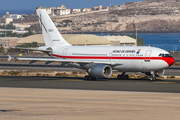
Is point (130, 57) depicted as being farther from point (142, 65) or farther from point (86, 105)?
point (86, 105)

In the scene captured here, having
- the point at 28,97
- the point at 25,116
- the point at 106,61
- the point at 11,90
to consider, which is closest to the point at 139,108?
the point at 25,116

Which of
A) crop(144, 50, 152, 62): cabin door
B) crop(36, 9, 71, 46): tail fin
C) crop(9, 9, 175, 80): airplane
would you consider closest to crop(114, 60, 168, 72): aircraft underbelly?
crop(9, 9, 175, 80): airplane

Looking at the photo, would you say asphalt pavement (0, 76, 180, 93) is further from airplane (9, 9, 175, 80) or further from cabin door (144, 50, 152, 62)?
cabin door (144, 50, 152, 62)

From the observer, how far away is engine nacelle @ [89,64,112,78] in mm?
40719

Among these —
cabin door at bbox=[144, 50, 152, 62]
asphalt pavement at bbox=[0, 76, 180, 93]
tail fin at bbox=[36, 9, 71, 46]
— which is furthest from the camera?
tail fin at bbox=[36, 9, 71, 46]

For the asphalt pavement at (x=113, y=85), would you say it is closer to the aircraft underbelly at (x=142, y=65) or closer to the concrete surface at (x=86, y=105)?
the aircraft underbelly at (x=142, y=65)

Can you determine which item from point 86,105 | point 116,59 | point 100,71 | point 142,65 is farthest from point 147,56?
point 86,105

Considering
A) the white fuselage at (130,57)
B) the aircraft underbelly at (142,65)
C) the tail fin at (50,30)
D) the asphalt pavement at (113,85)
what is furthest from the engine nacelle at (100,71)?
the tail fin at (50,30)

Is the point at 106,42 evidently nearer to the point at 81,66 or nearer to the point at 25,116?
the point at 81,66

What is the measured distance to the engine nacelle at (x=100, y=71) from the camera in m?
40.7

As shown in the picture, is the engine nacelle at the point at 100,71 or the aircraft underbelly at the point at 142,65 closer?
the aircraft underbelly at the point at 142,65

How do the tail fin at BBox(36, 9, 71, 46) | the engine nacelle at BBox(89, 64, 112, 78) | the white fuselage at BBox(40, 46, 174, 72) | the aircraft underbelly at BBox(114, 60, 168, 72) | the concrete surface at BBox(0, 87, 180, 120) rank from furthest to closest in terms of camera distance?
the tail fin at BBox(36, 9, 71, 46), the engine nacelle at BBox(89, 64, 112, 78), the white fuselage at BBox(40, 46, 174, 72), the aircraft underbelly at BBox(114, 60, 168, 72), the concrete surface at BBox(0, 87, 180, 120)

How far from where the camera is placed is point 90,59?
4462cm

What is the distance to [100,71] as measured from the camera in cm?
4066
